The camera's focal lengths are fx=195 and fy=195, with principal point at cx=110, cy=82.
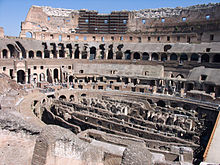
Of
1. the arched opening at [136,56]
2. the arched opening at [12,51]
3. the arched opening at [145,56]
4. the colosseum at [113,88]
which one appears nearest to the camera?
the colosseum at [113,88]

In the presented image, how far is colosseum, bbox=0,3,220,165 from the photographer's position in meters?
9.48

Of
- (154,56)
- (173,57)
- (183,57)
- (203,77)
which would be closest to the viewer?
(203,77)

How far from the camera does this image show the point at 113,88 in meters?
31.1

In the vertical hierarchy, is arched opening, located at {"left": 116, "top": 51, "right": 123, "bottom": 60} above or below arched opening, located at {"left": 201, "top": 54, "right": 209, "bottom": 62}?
above

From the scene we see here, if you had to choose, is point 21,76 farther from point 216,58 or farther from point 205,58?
point 216,58

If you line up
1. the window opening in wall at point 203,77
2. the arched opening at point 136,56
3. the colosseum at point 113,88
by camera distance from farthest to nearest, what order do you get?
1. the arched opening at point 136,56
2. the window opening in wall at point 203,77
3. the colosseum at point 113,88

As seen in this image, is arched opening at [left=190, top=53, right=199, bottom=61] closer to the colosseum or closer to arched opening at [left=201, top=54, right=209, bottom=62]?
the colosseum

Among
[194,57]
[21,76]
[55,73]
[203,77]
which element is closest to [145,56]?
[194,57]

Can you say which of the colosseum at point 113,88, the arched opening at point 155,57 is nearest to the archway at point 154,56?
the arched opening at point 155,57

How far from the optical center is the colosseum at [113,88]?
31.1 feet

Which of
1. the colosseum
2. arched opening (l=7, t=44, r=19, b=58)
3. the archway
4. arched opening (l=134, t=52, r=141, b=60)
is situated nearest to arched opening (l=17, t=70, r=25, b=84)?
the colosseum

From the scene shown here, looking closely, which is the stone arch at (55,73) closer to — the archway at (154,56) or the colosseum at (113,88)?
the colosseum at (113,88)

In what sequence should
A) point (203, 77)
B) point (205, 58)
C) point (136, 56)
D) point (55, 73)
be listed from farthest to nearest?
point (136, 56) < point (55, 73) < point (205, 58) < point (203, 77)

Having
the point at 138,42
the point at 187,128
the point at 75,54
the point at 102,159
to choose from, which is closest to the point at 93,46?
the point at 75,54
